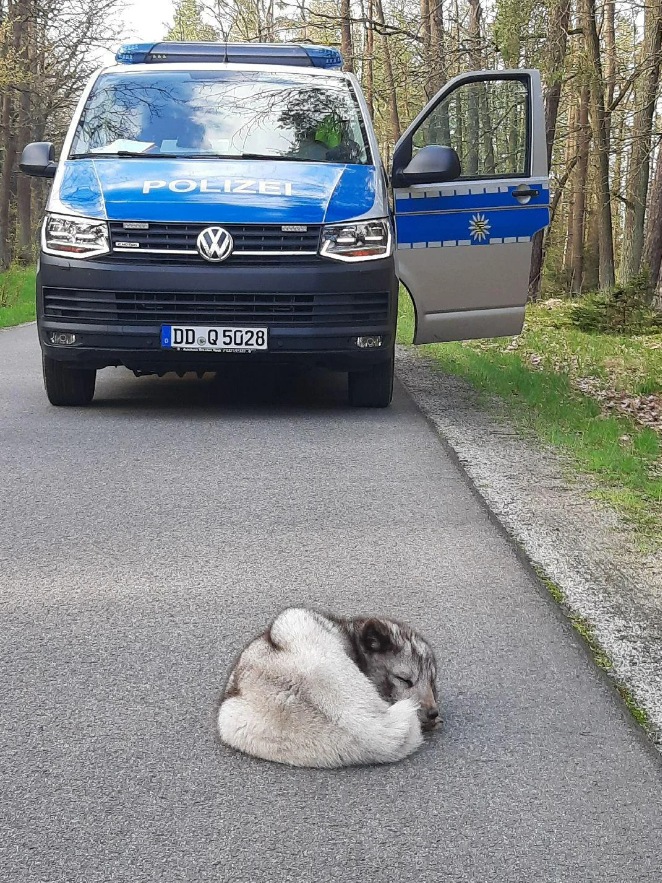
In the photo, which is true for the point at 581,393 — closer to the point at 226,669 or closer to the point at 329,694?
the point at 226,669

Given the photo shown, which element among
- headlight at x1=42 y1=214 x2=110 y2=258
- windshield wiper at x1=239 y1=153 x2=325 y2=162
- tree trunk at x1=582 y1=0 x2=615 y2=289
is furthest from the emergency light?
tree trunk at x1=582 y1=0 x2=615 y2=289

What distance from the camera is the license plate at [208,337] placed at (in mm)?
8531

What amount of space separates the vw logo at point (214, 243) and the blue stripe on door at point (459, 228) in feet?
5.09

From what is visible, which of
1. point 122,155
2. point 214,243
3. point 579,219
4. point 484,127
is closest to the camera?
point 214,243

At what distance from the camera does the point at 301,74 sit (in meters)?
10.2

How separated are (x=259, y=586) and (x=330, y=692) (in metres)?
1.71

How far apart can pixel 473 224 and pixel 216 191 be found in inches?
80.2

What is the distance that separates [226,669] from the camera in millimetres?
3898

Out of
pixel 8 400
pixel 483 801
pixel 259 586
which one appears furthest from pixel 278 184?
pixel 483 801

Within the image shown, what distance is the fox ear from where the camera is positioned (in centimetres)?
334

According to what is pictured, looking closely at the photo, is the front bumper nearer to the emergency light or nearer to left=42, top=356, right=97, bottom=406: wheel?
left=42, top=356, right=97, bottom=406: wheel

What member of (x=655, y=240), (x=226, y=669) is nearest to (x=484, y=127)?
(x=226, y=669)

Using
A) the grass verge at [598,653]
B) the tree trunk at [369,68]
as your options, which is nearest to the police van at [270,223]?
the grass verge at [598,653]

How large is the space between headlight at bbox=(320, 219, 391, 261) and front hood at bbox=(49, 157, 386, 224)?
0.07 meters
